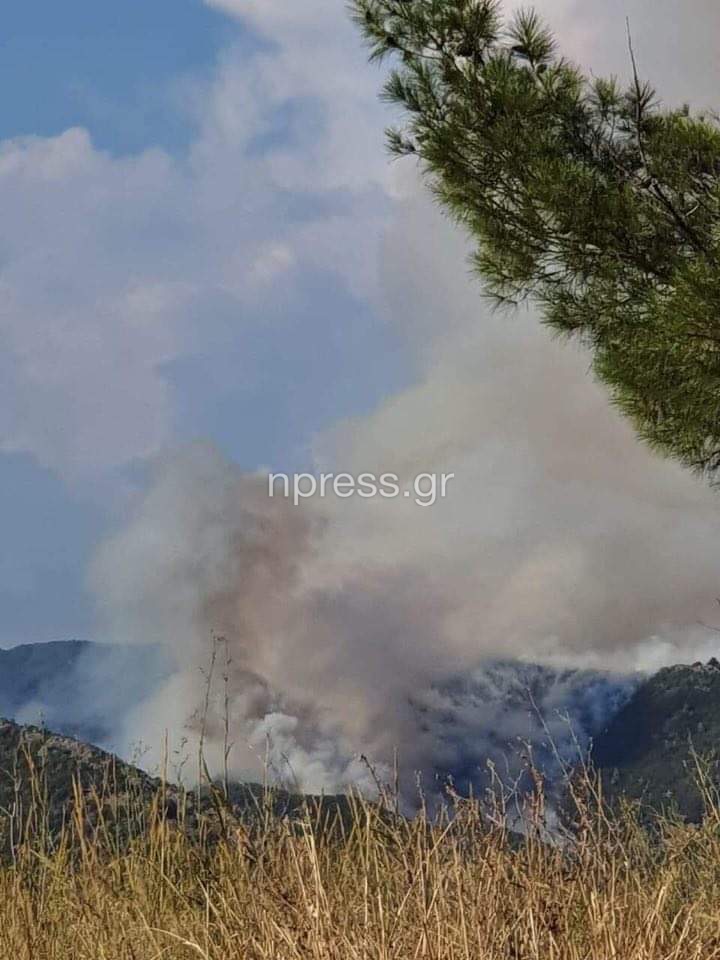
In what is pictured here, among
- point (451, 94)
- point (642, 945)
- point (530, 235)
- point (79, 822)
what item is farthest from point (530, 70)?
point (642, 945)

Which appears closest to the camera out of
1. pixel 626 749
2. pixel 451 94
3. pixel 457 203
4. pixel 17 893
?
pixel 17 893

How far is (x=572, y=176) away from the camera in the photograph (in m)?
6.89

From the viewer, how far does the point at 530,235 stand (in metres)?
7.61

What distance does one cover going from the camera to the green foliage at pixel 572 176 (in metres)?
6.85

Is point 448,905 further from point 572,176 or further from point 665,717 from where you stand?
point 665,717

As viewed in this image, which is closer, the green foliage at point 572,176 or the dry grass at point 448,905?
the dry grass at point 448,905

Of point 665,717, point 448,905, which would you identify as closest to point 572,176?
point 448,905

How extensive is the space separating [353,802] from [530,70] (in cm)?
509

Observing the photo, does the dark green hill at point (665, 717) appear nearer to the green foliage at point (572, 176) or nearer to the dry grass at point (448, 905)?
the green foliage at point (572, 176)

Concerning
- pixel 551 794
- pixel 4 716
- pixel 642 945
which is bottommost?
pixel 642 945

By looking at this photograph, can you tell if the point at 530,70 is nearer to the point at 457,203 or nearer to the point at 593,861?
the point at 457,203

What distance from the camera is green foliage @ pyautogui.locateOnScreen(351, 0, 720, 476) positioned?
6848 millimetres

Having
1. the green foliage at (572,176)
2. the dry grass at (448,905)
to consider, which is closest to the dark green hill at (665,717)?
the green foliage at (572,176)

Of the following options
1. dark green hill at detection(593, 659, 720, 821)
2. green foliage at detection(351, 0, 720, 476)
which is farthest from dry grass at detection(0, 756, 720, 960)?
dark green hill at detection(593, 659, 720, 821)
